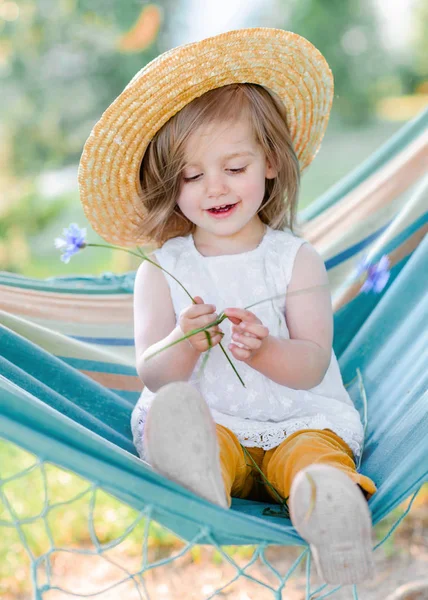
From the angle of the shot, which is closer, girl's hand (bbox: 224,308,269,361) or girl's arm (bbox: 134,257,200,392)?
girl's hand (bbox: 224,308,269,361)

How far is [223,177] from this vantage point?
1.55 m

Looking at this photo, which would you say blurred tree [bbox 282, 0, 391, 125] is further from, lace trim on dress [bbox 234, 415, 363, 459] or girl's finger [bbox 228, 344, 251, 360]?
girl's finger [bbox 228, 344, 251, 360]

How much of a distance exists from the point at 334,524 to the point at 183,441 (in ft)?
0.76

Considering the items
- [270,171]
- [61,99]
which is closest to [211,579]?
[270,171]

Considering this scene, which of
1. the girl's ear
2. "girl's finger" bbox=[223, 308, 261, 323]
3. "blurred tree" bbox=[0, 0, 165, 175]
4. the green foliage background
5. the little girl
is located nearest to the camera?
"girl's finger" bbox=[223, 308, 261, 323]

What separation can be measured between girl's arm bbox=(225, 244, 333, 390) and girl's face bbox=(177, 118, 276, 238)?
6.1 inches

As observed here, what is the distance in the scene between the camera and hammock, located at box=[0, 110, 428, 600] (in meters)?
1.13

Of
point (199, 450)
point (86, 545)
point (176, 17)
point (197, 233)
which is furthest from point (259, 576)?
point (176, 17)

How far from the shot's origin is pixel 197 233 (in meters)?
1.72

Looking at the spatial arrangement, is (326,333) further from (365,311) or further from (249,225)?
(365,311)

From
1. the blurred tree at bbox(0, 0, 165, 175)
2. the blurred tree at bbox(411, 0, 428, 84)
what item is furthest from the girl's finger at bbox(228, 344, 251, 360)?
the blurred tree at bbox(411, 0, 428, 84)

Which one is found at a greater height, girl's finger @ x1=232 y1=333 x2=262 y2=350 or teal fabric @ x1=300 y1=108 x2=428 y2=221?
teal fabric @ x1=300 y1=108 x2=428 y2=221

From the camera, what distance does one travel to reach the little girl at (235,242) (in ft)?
4.85

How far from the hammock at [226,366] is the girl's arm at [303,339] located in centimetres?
10
